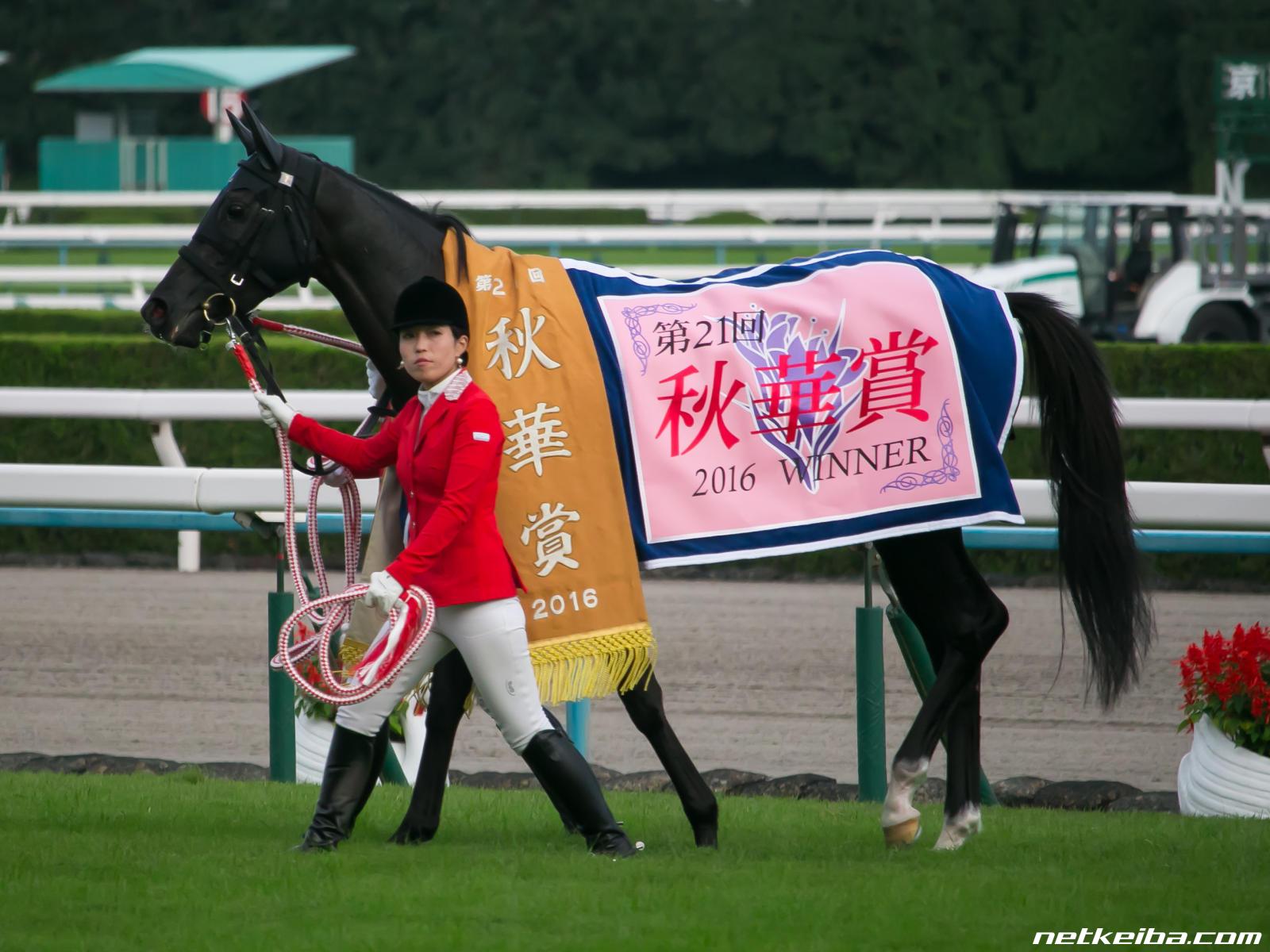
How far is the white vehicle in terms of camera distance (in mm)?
16328

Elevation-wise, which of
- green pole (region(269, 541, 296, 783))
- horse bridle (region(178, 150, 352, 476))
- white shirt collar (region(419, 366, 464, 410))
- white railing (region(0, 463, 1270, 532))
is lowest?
green pole (region(269, 541, 296, 783))

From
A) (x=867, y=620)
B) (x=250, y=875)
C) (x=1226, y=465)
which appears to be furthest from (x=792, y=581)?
(x=250, y=875)

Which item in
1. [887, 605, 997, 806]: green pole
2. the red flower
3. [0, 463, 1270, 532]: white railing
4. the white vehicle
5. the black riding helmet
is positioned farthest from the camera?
the white vehicle

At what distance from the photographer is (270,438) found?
10.7 meters

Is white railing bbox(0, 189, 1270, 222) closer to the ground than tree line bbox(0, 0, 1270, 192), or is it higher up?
closer to the ground

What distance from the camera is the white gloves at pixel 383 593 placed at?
4.10 metres

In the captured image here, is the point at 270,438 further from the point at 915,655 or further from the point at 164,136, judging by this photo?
the point at 164,136

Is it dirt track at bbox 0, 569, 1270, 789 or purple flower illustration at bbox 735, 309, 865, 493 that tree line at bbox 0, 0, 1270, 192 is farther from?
purple flower illustration at bbox 735, 309, 865, 493

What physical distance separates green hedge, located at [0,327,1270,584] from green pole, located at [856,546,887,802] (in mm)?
3882

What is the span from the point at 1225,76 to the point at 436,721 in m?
24.0

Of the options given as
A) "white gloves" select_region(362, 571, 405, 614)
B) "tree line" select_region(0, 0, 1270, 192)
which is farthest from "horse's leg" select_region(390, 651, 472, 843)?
"tree line" select_region(0, 0, 1270, 192)

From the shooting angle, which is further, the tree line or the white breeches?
the tree line

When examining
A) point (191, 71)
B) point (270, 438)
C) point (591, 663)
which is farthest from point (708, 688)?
point (191, 71)

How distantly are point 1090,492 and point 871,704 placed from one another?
0.99 meters
